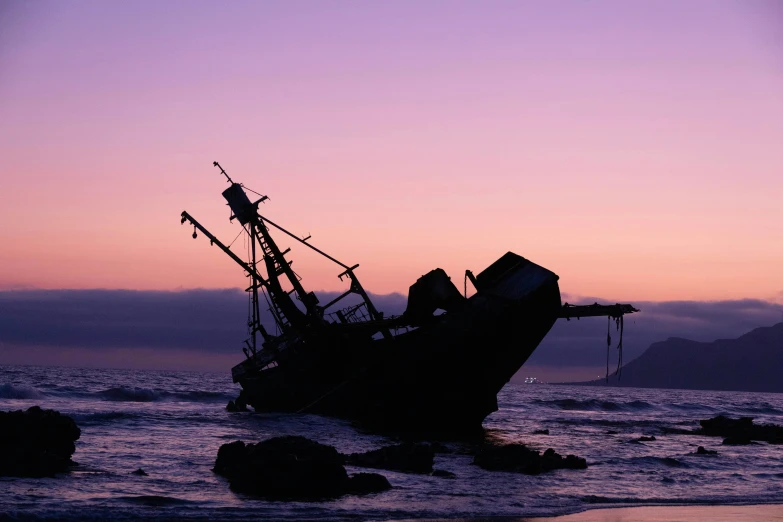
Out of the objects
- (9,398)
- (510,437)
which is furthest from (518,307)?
(9,398)

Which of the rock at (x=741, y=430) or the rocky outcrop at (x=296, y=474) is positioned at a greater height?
the rocky outcrop at (x=296, y=474)

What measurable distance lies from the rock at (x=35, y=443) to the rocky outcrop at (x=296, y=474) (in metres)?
4.20

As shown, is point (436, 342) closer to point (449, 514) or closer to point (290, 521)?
point (449, 514)

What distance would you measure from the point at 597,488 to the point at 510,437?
49.2 ft

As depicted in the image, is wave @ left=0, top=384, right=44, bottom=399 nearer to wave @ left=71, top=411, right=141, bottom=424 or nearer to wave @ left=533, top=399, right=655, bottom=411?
wave @ left=71, top=411, right=141, bottom=424

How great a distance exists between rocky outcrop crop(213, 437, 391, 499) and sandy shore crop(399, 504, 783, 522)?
256 centimetres

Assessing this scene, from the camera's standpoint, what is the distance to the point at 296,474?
16.5 m

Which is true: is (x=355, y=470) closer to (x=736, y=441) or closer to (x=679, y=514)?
(x=679, y=514)

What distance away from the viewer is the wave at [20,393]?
61.2 m

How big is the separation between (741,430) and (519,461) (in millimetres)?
25289

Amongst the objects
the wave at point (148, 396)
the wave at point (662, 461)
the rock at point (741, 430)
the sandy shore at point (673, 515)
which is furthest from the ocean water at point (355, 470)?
the wave at point (148, 396)

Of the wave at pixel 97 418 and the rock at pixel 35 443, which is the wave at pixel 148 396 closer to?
the wave at pixel 97 418

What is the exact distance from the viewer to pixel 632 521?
51.9 ft

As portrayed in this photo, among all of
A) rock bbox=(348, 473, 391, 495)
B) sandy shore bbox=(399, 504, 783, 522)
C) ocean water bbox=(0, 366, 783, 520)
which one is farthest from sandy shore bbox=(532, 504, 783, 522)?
rock bbox=(348, 473, 391, 495)
